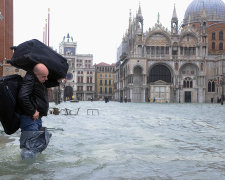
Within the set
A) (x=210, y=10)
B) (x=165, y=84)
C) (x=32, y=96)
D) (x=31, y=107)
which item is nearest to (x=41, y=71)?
(x=32, y=96)

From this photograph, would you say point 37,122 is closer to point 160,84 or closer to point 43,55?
point 43,55

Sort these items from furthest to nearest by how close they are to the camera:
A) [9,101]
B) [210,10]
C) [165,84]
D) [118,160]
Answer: [210,10] < [165,84] < [118,160] < [9,101]

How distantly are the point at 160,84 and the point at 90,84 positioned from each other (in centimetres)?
4252

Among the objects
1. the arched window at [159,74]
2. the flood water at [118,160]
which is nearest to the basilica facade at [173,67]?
the arched window at [159,74]

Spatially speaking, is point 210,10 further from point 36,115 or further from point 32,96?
point 36,115

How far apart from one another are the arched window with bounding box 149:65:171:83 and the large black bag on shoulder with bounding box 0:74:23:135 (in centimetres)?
5407

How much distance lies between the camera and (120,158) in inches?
184

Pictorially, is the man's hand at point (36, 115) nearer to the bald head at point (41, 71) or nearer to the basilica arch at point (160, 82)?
the bald head at point (41, 71)

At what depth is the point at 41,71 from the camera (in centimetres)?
401

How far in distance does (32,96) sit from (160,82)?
174ft

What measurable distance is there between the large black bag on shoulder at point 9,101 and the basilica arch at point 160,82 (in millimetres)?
52021

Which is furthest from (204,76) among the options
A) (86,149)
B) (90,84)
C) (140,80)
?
(86,149)

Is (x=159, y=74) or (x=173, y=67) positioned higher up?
(x=173, y=67)

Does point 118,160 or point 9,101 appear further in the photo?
point 118,160
